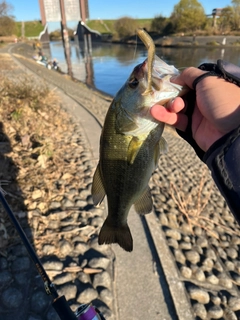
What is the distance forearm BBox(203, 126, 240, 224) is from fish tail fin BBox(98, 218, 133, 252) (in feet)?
3.50

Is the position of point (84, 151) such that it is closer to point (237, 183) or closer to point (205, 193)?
point (205, 193)

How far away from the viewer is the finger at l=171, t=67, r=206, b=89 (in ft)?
6.58

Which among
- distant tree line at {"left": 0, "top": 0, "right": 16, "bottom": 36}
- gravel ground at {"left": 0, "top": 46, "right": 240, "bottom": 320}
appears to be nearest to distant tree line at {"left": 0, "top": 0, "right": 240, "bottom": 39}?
distant tree line at {"left": 0, "top": 0, "right": 16, "bottom": 36}

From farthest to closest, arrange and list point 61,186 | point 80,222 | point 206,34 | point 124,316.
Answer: point 206,34 → point 61,186 → point 80,222 → point 124,316

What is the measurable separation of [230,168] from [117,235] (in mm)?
1244

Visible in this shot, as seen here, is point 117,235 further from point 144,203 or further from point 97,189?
point 97,189

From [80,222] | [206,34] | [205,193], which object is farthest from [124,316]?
[206,34]

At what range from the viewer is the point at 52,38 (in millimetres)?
101000

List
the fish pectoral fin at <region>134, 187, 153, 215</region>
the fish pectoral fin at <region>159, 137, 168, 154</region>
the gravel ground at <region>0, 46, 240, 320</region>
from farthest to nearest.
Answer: the gravel ground at <region>0, 46, 240, 320</region>
the fish pectoral fin at <region>134, 187, 153, 215</region>
the fish pectoral fin at <region>159, 137, 168, 154</region>

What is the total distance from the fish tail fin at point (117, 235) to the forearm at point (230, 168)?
42.0 inches

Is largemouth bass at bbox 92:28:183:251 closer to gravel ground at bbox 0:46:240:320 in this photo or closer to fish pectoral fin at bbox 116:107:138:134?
fish pectoral fin at bbox 116:107:138:134

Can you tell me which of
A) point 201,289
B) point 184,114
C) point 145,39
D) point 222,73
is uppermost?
point 145,39

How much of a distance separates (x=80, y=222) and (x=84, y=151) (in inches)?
103

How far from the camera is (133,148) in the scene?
202cm
